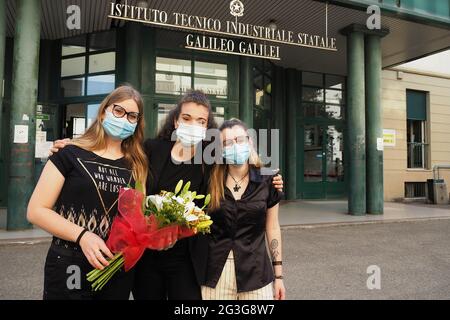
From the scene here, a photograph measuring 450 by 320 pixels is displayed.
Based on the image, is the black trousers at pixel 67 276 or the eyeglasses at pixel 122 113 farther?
the eyeglasses at pixel 122 113

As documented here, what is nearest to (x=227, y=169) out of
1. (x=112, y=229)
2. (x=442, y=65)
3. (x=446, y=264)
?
(x=112, y=229)

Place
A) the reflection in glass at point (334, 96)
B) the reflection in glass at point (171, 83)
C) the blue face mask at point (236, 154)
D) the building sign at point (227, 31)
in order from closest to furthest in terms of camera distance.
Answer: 1. the blue face mask at point (236, 154)
2. the building sign at point (227, 31)
3. the reflection in glass at point (171, 83)
4. the reflection in glass at point (334, 96)

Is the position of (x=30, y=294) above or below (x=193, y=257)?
below

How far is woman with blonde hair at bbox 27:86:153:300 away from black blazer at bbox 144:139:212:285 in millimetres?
97

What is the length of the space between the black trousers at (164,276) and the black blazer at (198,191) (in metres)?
0.05

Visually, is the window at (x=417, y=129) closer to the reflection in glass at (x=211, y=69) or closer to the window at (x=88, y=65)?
the reflection in glass at (x=211, y=69)

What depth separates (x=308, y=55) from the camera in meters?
12.9

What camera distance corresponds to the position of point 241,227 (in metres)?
2.16

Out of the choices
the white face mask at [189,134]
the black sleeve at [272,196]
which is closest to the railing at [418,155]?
the black sleeve at [272,196]

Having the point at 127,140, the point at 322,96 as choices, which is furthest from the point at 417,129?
the point at 127,140

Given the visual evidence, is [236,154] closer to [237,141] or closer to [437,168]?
[237,141]

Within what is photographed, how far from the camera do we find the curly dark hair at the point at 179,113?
2.24 m

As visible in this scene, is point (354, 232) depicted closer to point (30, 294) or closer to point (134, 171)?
point (30, 294)

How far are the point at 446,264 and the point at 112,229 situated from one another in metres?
5.48
